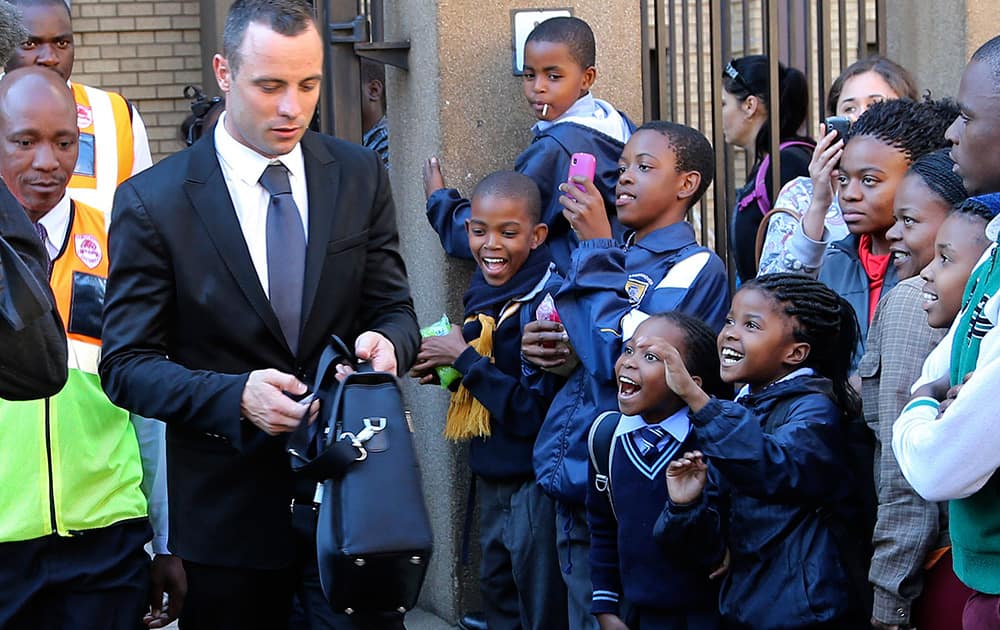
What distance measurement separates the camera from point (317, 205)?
3.99 meters

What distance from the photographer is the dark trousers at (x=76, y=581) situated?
4137 millimetres

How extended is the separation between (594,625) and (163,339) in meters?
1.71

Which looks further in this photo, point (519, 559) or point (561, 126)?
point (561, 126)

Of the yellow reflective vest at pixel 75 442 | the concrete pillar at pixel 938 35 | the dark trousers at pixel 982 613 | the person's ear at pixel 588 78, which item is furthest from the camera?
the concrete pillar at pixel 938 35

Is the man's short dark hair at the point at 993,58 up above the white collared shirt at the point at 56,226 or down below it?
above

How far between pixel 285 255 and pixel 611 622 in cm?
148

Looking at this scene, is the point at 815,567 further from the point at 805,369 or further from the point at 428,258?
the point at 428,258

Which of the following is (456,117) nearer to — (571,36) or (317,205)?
(571,36)

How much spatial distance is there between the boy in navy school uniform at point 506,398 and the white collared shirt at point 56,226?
1.32 m

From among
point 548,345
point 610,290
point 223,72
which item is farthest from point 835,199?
point 223,72

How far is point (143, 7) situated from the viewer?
12.7m

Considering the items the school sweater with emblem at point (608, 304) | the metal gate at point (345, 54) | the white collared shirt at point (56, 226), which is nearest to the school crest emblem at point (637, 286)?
the school sweater with emblem at point (608, 304)

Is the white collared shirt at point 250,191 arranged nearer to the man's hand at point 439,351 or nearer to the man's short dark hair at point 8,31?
the man's short dark hair at point 8,31

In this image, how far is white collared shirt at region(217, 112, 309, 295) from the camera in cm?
395
